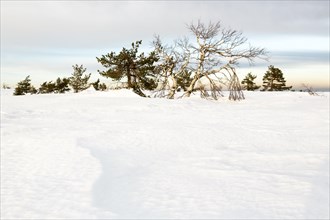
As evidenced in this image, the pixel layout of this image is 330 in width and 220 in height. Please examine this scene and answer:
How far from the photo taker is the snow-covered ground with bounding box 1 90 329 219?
2699 mm

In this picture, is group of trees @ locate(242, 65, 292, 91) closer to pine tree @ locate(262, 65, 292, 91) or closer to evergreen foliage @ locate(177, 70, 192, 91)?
pine tree @ locate(262, 65, 292, 91)

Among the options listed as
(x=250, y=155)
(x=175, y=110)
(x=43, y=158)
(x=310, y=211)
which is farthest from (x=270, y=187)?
(x=175, y=110)

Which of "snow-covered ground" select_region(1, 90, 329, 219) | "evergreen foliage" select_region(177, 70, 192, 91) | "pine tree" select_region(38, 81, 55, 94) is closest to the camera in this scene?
"snow-covered ground" select_region(1, 90, 329, 219)

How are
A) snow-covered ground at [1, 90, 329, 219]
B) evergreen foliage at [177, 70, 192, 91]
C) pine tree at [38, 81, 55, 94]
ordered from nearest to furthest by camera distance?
snow-covered ground at [1, 90, 329, 219] < evergreen foliage at [177, 70, 192, 91] < pine tree at [38, 81, 55, 94]

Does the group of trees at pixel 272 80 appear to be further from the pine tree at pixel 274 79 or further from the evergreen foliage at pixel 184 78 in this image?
the evergreen foliage at pixel 184 78

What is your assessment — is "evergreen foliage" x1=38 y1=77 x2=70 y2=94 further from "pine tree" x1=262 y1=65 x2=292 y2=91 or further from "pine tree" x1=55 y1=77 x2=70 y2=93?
"pine tree" x1=262 y1=65 x2=292 y2=91

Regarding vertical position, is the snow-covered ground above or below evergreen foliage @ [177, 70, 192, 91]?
below

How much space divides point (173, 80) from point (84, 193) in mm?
13180

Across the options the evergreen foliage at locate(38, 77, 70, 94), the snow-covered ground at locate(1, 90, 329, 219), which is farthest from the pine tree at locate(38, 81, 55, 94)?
the snow-covered ground at locate(1, 90, 329, 219)

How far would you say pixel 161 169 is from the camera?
370 cm

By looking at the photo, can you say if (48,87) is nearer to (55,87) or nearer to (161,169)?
(55,87)

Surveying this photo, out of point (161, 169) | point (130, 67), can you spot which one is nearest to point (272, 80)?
point (130, 67)

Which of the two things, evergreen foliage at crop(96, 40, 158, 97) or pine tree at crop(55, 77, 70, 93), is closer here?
evergreen foliage at crop(96, 40, 158, 97)

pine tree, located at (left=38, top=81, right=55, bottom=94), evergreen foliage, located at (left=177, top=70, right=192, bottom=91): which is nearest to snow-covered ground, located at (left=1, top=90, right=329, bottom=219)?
evergreen foliage, located at (left=177, top=70, right=192, bottom=91)
